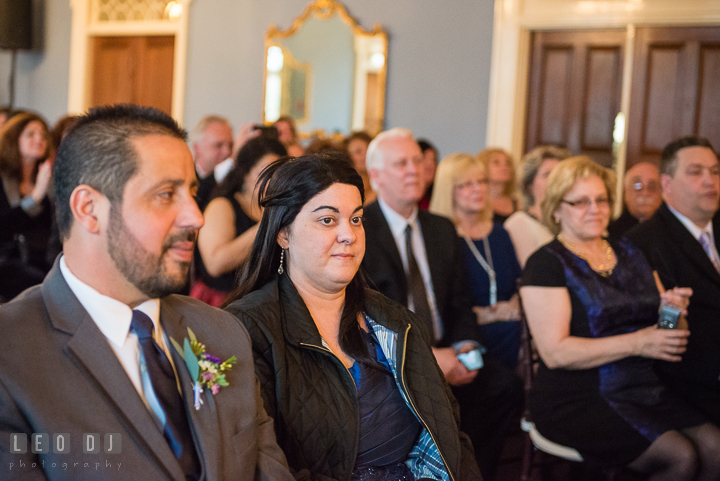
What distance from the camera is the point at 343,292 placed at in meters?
1.99

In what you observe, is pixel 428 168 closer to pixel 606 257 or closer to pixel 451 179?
pixel 451 179

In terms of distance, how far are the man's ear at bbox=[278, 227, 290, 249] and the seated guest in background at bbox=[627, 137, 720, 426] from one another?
171cm

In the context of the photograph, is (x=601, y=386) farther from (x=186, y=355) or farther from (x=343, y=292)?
(x=186, y=355)

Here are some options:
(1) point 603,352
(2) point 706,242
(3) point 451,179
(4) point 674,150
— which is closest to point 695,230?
(2) point 706,242

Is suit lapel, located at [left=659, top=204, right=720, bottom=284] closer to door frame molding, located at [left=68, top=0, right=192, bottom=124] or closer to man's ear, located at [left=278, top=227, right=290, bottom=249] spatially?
man's ear, located at [left=278, top=227, right=290, bottom=249]

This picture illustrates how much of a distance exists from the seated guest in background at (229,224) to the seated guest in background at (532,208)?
1462 mm

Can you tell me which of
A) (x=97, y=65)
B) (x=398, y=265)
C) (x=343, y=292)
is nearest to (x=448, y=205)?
(x=398, y=265)

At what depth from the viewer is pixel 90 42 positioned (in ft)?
25.3

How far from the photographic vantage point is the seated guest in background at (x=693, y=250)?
2738 mm

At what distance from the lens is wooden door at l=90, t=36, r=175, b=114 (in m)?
7.48

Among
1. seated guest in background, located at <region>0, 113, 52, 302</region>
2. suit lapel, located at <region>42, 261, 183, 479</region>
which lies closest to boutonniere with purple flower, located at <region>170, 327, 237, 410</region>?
suit lapel, located at <region>42, 261, 183, 479</region>

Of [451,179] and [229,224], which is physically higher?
[451,179]

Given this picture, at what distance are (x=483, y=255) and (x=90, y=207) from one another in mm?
2604

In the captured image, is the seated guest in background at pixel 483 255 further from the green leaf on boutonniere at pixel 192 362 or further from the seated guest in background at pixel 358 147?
the green leaf on boutonniere at pixel 192 362
